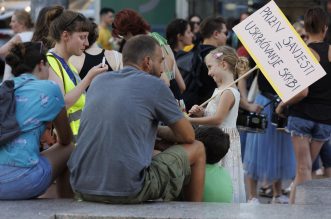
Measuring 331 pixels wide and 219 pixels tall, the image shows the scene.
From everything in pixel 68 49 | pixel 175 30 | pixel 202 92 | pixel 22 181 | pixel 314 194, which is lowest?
pixel 202 92

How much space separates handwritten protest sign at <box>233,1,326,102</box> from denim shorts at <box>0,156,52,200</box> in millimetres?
1992

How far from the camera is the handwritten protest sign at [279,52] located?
6812mm

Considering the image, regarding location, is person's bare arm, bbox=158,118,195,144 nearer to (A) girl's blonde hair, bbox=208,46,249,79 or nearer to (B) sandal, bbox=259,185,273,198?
(A) girl's blonde hair, bbox=208,46,249,79

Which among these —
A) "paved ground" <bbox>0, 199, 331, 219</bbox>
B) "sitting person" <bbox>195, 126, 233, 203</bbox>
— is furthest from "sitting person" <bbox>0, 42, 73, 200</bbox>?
"sitting person" <bbox>195, 126, 233, 203</bbox>

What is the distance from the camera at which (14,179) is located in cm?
566

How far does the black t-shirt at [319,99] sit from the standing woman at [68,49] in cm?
237

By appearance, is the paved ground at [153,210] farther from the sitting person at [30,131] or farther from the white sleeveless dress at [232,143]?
the white sleeveless dress at [232,143]

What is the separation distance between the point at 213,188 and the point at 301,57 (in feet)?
4.21

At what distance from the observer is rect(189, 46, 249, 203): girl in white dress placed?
7.32 metres

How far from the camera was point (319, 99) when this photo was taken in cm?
820

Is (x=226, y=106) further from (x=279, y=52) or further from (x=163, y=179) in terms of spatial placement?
(x=163, y=179)

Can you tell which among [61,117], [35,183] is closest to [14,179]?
[35,183]

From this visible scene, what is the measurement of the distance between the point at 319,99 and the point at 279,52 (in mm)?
1437

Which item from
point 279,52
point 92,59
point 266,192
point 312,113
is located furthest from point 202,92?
point 279,52
